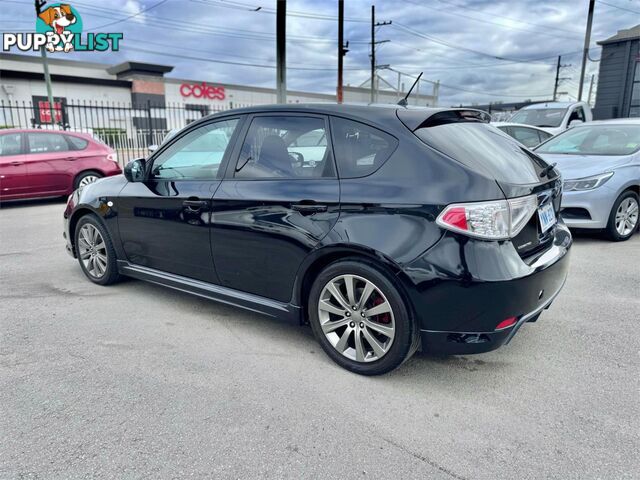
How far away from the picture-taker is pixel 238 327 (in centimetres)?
368

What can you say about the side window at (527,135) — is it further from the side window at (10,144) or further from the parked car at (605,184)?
the side window at (10,144)

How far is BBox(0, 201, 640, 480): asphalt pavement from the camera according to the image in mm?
2170

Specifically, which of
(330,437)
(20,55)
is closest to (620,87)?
(330,437)

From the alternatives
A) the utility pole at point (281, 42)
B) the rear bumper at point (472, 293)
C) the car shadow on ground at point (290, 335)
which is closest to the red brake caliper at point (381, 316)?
the rear bumper at point (472, 293)

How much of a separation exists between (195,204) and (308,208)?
3.49 ft

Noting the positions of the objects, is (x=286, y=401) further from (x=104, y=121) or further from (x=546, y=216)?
(x=104, y=121)

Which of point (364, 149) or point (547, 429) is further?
point (364, 149)

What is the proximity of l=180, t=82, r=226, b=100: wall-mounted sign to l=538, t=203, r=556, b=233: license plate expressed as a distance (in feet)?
131

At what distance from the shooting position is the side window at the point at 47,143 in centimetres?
926

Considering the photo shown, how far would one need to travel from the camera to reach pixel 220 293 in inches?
140

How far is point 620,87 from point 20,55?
120 feet

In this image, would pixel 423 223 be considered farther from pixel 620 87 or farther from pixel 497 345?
pixel 620 87

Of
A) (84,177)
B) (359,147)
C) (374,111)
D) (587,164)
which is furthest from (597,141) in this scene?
(84,177)

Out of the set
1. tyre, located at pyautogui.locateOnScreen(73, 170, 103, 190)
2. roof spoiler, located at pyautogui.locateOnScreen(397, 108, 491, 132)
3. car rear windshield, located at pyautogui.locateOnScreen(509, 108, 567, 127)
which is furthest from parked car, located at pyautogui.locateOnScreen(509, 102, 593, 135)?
tyre, located at pyautogui.locateOnScreen(73, 170, 103, 190)
